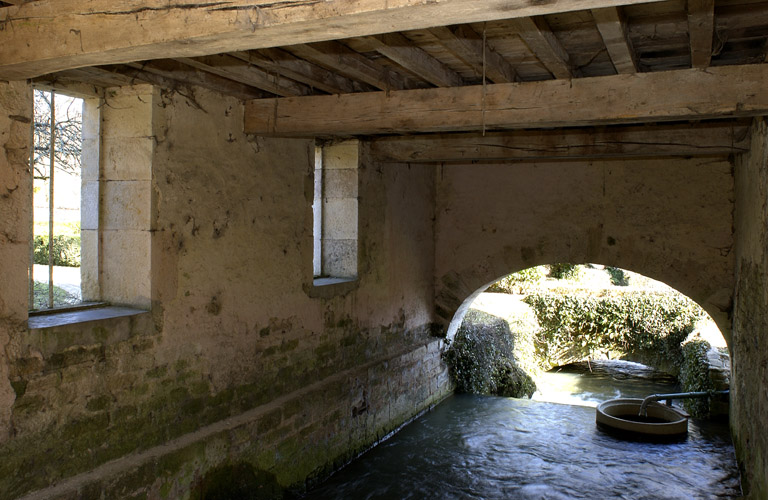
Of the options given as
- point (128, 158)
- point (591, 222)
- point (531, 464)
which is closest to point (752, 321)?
point (531, 464)

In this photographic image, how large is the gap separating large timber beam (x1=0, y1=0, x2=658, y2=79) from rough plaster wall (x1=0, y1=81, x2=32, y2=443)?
342mm

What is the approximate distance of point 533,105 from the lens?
348cm

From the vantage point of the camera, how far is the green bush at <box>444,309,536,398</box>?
7.62 m

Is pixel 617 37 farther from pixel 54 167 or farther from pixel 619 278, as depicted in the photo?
pixel 619 278

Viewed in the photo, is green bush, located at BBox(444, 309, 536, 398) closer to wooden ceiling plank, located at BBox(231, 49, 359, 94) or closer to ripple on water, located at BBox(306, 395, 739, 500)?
ripple on water, located at BBox(306, 395, 739, 500)

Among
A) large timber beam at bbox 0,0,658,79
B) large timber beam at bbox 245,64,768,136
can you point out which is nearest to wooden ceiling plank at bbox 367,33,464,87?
large timber beam at bbox 245,64,768,136

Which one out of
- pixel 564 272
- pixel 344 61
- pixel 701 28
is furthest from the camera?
pixel 564 272

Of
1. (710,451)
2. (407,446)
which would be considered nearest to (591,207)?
(710,451)

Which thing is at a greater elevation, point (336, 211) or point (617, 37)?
point (617, 37)

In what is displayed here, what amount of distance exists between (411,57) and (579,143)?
7.51ft

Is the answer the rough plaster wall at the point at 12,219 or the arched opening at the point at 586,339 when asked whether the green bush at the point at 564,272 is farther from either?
the rough plaster wall at the point at 12,219

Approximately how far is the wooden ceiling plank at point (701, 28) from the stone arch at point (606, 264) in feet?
11.1

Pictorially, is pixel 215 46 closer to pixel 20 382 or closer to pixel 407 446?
pixel 20 382

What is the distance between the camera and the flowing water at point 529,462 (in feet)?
15.7
